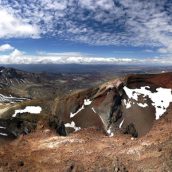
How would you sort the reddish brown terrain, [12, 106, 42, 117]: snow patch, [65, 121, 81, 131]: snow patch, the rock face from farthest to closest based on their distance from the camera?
[12, 106, 42, 117]: snow patch → [65, 121, 81, 131]: snow patch → the rock face → the reddish brown terrain

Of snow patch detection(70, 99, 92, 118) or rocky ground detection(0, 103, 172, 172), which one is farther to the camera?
snow patch detection(70, 99, 92, 118)

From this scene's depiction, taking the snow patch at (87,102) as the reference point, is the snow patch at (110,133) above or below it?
below

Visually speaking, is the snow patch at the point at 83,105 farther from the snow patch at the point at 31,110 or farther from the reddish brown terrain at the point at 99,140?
the snow patch at the point at 31,110

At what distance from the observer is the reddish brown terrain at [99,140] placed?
3462 cm

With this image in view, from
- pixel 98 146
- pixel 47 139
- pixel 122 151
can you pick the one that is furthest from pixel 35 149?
pixel 122 151

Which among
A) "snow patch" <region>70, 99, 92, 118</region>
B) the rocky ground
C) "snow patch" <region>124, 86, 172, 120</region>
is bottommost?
the rocky ground

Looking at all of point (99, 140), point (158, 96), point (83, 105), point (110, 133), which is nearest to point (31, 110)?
point (83, 105)

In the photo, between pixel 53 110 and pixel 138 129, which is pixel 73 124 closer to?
pixel 53 110

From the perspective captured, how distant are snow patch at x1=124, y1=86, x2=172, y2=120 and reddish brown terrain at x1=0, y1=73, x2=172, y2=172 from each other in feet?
3.39

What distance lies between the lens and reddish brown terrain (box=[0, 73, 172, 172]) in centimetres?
3462

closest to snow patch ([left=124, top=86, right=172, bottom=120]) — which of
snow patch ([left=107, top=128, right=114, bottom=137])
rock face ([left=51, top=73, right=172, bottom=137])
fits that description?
rock face ([left=51, top=73, right=172, bottom=137])

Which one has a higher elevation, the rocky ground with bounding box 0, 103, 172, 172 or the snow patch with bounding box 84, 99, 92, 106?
the snow patch with bounding box 84, 99, 92, 106

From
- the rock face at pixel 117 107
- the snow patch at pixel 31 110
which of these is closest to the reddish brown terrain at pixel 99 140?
the rock face at pixel 117 107

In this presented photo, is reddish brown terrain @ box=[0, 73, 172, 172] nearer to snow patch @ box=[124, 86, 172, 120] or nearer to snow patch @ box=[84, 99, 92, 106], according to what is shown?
snow patch @ box=[84, 99, 92, 106]
